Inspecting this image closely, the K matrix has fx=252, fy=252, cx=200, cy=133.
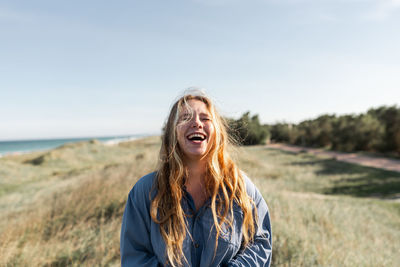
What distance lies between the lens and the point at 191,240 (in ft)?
5.60

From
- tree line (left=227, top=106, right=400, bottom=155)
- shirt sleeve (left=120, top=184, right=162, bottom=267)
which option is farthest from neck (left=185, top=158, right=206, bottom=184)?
tree line (left=227, top=106, right=400, bottom=155)

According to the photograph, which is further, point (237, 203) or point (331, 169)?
point (331, 169)

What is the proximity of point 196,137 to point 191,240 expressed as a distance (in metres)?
0.70

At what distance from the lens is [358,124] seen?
3006 centimetres

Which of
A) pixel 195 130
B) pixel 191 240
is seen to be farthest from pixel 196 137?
pixel 191 240

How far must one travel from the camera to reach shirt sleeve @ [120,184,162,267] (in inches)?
64.5

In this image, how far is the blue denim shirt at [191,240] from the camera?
164 centimetres

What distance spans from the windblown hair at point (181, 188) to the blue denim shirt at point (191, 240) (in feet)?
0.15

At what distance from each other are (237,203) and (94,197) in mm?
5395

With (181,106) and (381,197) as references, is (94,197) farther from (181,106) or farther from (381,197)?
(381,197)

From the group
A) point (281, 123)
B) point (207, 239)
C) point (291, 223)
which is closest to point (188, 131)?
point (207, 239)

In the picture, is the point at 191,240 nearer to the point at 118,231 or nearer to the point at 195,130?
the point at 195,130

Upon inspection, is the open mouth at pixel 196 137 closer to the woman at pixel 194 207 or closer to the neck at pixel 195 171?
the woman at pixel 194 207

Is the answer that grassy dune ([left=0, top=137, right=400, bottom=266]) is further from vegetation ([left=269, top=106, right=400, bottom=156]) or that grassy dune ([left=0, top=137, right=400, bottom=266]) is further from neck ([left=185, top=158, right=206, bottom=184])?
vegetation ([left=269, top=106, right=400, bottom=156])
